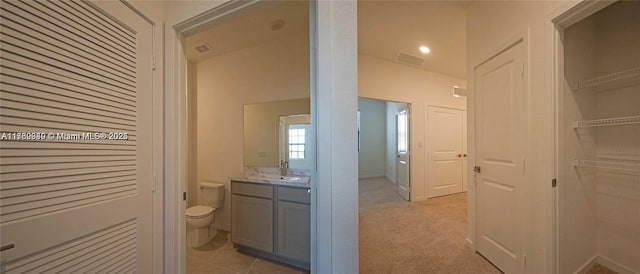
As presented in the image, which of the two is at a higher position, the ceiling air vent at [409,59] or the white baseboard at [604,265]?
the ceiling air vent at [409,59]

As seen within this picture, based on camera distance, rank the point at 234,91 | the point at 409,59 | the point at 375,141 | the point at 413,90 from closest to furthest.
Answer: the point at 234,91 → the point at 409,59 → the point at 413,90 → the point at 375,141

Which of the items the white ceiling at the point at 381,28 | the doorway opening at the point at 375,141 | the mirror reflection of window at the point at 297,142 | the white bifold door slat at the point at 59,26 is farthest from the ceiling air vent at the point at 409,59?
the white bifold door slat at the point at 59,26

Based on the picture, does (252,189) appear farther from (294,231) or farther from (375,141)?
(375,141)

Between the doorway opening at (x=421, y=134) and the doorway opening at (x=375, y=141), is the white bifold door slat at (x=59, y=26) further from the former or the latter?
the doorway opening at (x=375, y=141)

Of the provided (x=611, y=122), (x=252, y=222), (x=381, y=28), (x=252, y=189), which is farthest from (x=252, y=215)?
(x=611, y=122)

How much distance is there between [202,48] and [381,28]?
2.25m

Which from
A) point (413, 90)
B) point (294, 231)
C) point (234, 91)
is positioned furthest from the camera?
point (413, 90)

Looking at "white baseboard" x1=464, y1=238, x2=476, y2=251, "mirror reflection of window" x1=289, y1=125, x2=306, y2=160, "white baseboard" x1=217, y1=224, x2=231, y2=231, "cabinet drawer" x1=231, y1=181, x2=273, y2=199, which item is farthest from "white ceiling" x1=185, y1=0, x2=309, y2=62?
"white baseboard" x1=464, y1=238, x2=476, y2=251

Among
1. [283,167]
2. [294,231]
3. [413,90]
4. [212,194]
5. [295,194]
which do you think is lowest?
[294,231]

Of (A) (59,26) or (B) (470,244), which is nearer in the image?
(A) (59,26)

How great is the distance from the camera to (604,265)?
1.95 meters

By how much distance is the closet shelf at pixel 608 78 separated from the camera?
1490 millimetres

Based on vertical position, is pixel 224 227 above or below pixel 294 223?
below

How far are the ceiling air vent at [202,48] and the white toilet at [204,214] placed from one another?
168 cm
